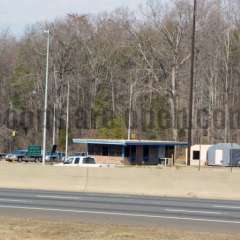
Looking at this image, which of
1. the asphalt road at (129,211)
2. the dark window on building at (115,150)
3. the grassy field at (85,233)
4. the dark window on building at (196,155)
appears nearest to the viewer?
the grassy field at (85,233)

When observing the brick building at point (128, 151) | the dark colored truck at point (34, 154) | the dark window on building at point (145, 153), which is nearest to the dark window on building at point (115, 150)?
the brick building at point (128, 151)

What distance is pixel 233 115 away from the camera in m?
97.8

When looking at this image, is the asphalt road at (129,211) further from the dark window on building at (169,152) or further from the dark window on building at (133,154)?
the dark window on building at (169,152)

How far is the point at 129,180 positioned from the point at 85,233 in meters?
15.1

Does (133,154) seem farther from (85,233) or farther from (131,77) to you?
(85,233)

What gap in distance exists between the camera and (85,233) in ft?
43.8

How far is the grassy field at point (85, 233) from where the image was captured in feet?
42.0

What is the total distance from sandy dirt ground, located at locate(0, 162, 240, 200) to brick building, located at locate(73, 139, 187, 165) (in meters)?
38.7

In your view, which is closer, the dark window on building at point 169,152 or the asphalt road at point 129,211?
the asphalt road at point 129,211

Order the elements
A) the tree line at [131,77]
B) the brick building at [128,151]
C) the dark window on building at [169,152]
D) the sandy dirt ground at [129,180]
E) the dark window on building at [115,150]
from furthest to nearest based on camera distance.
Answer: the tree line at [131,77] → the dark window on building at [169,152] → the dark window on building at [115,150] → the brick building at [128,151] → the sandy dirt ground at [129,180]

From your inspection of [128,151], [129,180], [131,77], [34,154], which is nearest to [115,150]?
[128,151]

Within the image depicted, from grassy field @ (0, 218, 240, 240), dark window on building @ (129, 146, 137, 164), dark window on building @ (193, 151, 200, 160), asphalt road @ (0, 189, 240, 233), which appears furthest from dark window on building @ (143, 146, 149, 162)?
grassy field @ (0, 218, 240, 240)

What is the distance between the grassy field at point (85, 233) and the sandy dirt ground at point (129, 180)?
12369mm

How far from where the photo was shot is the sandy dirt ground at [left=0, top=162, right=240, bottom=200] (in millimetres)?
26609
